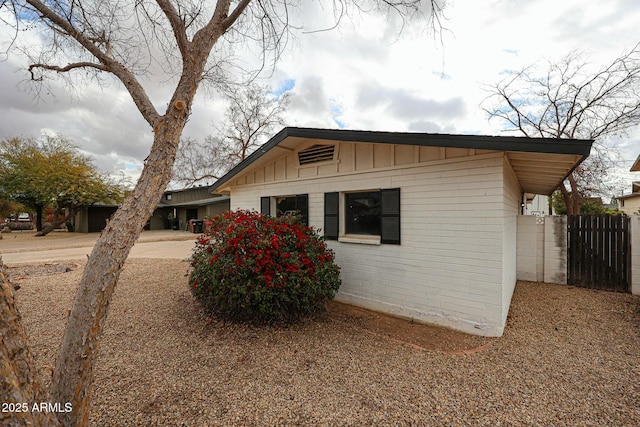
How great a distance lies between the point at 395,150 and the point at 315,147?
71.9 inches

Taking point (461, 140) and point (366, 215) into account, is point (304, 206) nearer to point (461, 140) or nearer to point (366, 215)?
point (366, 215)

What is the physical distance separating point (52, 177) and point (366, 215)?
21257 mm

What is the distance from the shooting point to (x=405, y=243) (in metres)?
4.61

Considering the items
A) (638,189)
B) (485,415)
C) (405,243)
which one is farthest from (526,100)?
(638,189)

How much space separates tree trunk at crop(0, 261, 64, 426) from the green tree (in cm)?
2102

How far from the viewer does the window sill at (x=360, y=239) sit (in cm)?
Result: 497

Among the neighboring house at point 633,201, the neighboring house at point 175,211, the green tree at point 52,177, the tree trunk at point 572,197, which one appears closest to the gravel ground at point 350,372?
the tree trunk at point 572,197

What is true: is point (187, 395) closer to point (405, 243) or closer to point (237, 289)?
point (237, 289)

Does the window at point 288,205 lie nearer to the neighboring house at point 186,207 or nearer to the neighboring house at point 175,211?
the neighboring house at point 186,207

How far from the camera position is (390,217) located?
15.6ft

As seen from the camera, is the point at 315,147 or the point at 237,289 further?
the point at 315,147

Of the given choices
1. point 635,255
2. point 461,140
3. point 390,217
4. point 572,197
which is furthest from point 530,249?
point 572,197

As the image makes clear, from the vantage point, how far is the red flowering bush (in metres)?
3.77

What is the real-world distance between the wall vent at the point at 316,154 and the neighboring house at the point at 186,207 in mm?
13579
